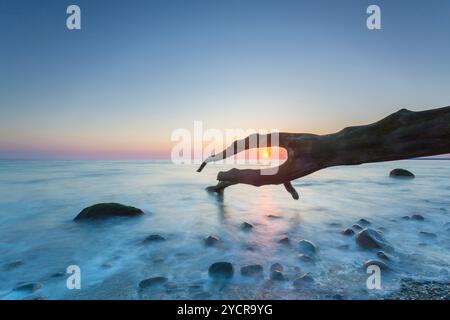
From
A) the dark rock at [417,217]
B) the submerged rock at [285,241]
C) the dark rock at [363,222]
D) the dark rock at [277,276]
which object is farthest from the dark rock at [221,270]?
the dark rock at [417,217]

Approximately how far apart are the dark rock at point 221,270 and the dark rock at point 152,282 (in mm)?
733

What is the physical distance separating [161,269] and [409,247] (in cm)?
494

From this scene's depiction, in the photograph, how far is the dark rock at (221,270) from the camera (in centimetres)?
447

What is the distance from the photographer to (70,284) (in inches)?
172

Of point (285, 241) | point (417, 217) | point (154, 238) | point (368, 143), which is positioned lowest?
point (417, 217)

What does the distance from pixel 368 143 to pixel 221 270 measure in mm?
3169

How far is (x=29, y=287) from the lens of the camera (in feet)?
14.0

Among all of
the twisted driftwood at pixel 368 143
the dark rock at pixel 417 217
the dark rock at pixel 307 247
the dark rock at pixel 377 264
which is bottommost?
the dark rock at pixel 417 217

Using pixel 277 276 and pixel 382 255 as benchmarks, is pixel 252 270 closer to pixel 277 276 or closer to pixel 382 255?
pixel 277 276

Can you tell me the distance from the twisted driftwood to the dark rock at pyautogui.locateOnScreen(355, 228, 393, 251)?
192cm

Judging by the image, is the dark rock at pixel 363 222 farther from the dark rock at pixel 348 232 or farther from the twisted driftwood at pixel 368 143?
the twisted driftwood at pixel 368 143

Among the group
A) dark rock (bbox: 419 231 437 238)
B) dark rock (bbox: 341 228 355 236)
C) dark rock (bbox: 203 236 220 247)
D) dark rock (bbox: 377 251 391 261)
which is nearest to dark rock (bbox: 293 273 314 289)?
dark rock (bbox: 377 251 391 261)

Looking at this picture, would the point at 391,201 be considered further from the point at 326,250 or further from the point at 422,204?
the point at 326,250

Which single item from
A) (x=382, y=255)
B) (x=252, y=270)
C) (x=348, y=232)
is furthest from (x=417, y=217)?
(x=252, y=270)
